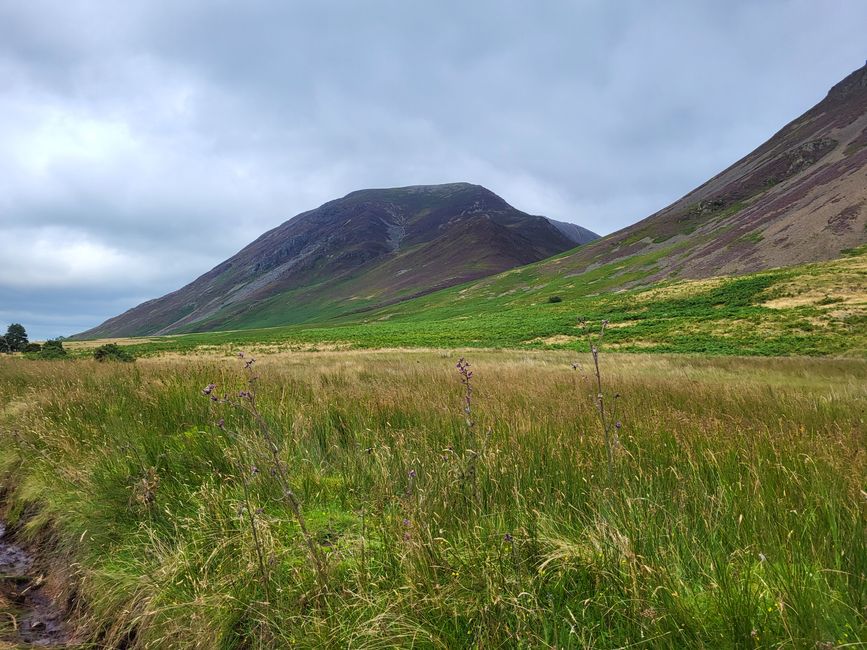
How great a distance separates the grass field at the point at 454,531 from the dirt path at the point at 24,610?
0.46ft

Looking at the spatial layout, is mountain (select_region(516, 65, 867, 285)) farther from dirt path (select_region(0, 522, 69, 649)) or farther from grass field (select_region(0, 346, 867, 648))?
dirt path (select_region(0, 522, 69, 649))

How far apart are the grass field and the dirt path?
0.14 metres

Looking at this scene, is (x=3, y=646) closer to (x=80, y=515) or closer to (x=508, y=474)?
(x=80, y=515)

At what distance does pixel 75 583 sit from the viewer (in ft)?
9.41

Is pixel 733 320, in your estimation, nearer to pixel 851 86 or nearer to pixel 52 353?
pixel 52 353

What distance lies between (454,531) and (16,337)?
158 feet

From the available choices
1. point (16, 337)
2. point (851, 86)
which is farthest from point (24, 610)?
point (851, 86)

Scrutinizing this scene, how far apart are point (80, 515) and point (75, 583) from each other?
0.62 m

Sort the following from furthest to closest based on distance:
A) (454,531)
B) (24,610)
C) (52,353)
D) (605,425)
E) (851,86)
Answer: (851,86), (52,353), (605,425), (24,610), (454,531)

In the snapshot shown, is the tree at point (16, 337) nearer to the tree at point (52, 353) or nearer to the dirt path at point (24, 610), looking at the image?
the tree at point (52, 353)

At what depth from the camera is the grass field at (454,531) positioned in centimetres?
179

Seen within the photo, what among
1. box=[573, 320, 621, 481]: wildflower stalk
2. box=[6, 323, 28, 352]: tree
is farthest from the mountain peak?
box=[6, 323, 28, 352]: tree

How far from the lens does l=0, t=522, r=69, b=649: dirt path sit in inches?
96.4

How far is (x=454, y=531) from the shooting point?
8.21 feet
